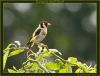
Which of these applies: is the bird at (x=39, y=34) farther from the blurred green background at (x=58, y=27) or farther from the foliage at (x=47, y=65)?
the foliage at (x=47, y=65)

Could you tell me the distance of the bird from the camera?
144 inches

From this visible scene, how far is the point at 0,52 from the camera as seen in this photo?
3.83 metres

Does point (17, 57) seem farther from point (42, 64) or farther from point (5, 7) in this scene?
point (42, 64)

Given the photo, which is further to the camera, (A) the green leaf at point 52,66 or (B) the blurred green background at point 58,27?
(B) the blurred green background at point 58,27

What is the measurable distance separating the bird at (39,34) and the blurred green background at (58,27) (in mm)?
89

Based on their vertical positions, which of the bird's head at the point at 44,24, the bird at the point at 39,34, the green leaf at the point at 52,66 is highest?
the bird's head at the point at 44,24

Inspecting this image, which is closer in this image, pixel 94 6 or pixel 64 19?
pixel 94 6

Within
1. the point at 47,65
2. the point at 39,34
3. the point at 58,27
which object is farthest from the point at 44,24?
the point at 47,65

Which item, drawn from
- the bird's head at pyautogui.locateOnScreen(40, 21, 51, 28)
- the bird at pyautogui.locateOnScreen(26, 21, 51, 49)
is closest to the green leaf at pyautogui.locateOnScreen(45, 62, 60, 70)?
the bird at pyautogui.locateOnScreen(26, 21, 51, 49)

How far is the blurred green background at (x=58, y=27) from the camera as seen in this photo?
3967 millimetres

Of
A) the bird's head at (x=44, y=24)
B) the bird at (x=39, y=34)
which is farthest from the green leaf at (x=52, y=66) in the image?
the bird's head at (x=44, y=24)

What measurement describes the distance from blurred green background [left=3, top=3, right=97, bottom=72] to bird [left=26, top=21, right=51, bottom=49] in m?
0.09

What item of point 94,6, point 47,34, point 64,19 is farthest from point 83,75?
point 64,19

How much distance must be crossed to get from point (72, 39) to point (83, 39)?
0.43 feet
